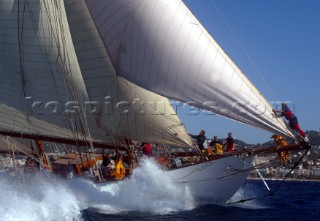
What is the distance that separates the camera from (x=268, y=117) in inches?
695

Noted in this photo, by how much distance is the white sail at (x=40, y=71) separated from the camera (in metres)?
23.2

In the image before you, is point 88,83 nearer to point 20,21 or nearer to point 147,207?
point 20,21

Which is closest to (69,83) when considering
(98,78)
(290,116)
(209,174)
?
(98,78)

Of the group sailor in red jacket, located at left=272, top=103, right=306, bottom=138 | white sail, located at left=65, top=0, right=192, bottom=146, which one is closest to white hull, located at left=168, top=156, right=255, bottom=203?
white sail, located at left=65, top=0, right=192, bottom=146

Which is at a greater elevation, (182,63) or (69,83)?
(69,83)

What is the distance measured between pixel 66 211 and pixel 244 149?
8214 mm

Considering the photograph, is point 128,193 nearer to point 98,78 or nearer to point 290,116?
point 98,78

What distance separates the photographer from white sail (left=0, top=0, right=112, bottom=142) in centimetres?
2325

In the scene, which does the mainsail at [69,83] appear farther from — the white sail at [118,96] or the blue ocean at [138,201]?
the blue ocean at [138,201]

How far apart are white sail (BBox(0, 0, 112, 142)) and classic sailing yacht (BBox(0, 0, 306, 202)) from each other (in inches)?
1.7

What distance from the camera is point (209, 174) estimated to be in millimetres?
22891

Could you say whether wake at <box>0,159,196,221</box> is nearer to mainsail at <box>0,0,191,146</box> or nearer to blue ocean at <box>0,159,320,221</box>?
blue ocean at <box>0,159,320,221</box>

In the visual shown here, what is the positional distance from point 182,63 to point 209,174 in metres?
6.46

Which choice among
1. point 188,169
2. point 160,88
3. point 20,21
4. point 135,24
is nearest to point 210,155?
point 188,169
